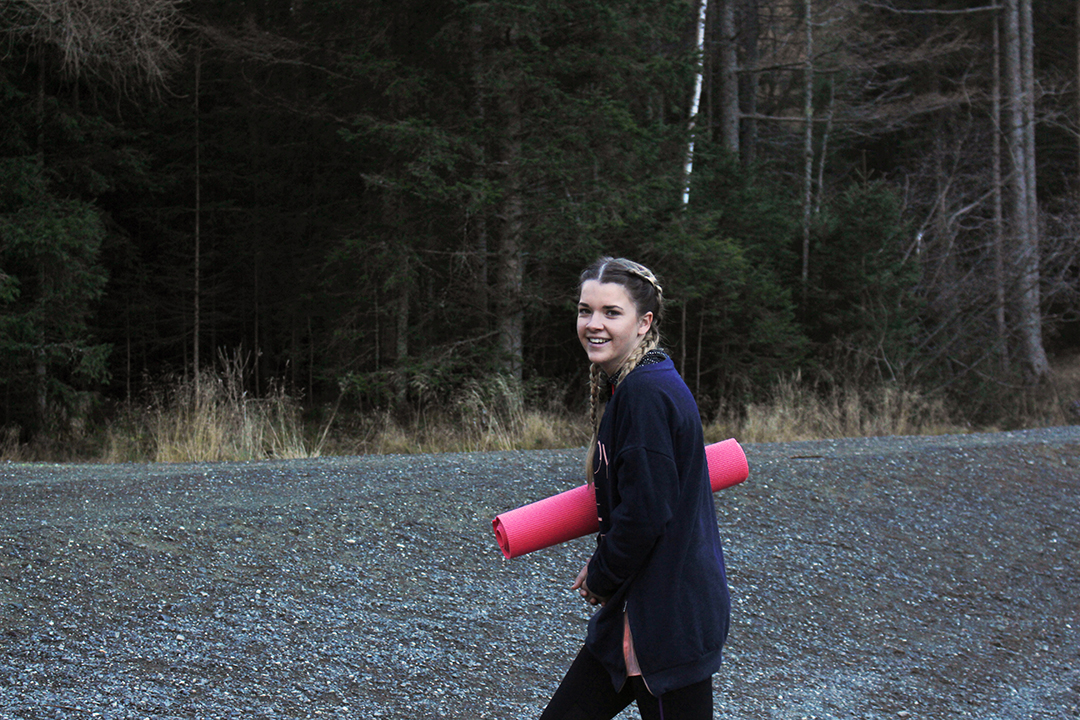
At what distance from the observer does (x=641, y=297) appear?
2469 mm

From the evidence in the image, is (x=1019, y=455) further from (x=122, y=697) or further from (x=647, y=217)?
(x=122, y=697)

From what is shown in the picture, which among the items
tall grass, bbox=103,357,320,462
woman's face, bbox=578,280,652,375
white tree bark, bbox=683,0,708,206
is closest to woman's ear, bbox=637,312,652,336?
woman's face, bbox=578,280,652,375

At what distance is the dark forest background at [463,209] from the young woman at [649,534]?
8.44 m

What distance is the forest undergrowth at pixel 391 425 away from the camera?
376 inches

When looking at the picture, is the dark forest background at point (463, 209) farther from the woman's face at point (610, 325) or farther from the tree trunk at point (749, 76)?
the woman's face at point (610, 325)

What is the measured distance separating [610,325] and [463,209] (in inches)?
430

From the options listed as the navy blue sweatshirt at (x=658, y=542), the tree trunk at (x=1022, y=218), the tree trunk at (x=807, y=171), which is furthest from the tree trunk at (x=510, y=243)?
the tree trunk at (x=1022, y=218)

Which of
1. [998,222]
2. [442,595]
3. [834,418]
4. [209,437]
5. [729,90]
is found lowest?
[442,595]

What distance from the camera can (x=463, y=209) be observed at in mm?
13094

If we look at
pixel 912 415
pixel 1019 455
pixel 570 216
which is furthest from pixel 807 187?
pixel 1019 455

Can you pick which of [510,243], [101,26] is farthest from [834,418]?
[101,26]

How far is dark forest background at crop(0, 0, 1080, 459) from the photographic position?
12.7 metres

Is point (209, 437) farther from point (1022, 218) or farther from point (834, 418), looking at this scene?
point (1022, 218)

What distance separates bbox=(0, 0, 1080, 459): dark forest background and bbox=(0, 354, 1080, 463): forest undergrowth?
321 mm
